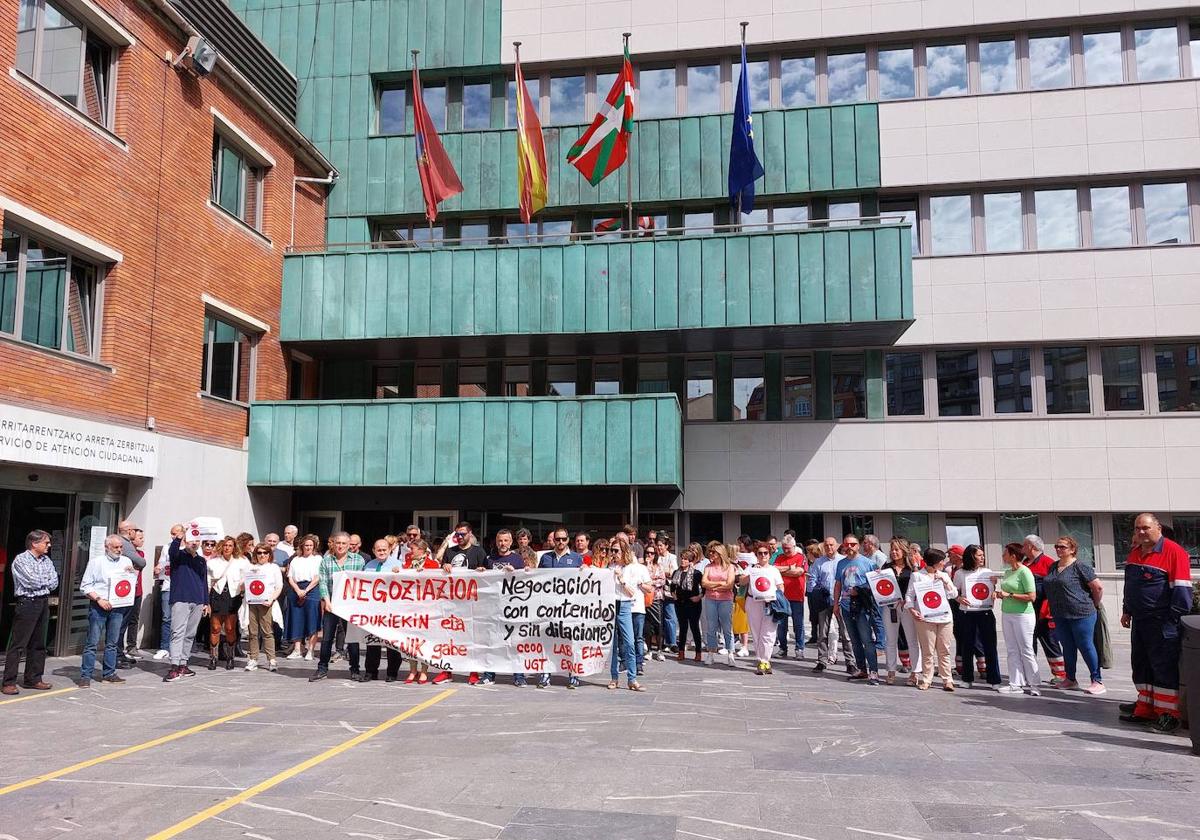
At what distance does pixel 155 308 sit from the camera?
54.6ft

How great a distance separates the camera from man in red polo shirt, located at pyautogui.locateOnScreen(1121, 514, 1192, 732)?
32.2 ft

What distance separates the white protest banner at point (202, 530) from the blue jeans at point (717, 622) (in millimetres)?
7784

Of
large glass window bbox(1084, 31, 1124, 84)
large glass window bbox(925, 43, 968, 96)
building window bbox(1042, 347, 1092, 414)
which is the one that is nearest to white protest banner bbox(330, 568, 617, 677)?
building window bbox(1042, 347, 1092, 414)

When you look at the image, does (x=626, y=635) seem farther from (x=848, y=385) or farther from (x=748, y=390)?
(x=848, y=385)

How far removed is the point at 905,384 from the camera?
73.4ft

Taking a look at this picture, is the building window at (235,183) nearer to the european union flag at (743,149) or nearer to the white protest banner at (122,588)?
the white protest banner at (122,588)

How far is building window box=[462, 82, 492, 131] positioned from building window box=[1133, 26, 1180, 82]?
15.9 metres

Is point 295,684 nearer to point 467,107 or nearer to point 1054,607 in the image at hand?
point 1054,607

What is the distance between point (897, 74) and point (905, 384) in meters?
7.81

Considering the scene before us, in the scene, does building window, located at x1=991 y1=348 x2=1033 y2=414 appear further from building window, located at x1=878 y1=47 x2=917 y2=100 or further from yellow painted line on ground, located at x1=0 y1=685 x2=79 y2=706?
yellow painted line on ground, located at x1=0 y1=685 x2=79 y2=706

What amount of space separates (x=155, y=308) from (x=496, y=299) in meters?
6.89

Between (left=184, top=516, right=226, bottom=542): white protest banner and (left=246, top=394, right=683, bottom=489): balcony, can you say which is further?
(left=246, top=394, right=683, bottom=489): balcony

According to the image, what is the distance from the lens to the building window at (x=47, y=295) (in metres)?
13.8

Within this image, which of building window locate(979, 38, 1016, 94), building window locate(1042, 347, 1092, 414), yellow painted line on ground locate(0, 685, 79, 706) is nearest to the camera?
yellow painted line on ground locate(0, 685, 79, 706)
